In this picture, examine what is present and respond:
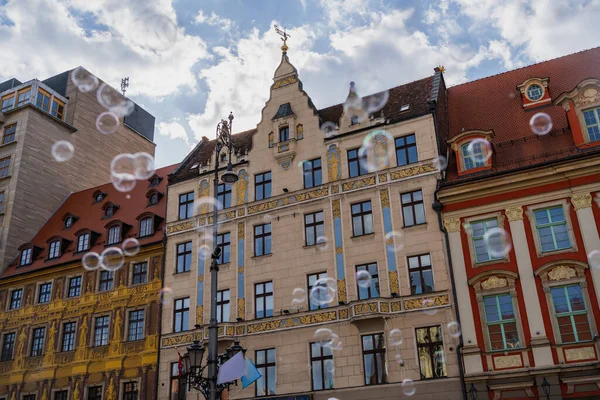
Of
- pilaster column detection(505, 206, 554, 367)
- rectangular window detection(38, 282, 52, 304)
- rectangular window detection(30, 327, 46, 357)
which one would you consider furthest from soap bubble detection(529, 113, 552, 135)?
rectangular window detection(30, 327, 46, 357)

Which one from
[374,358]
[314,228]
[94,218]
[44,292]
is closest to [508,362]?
[374,358]

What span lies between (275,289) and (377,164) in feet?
24.3

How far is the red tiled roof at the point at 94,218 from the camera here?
122ft

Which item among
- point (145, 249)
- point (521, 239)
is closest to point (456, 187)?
point (521, 239)

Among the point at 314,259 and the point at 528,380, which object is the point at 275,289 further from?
the point at 528,380

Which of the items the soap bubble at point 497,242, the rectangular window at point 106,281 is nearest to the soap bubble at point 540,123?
the soap bubble at point 497,242

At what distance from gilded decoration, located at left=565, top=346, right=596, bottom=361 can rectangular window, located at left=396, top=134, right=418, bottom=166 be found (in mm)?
10256

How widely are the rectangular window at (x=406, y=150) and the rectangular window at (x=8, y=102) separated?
105 ft

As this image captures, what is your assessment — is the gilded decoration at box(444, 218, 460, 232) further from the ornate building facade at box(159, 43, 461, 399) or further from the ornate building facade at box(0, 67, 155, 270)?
the ornate building facade at box(0, 67, 155, 270)

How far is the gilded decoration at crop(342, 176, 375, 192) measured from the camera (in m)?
29.0

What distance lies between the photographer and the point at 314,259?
28.9 m

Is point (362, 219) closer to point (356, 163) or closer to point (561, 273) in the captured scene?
point (356, 163)

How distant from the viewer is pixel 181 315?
103ft

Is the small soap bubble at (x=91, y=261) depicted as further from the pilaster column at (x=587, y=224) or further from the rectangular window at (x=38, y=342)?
the pilaster column at (x=587, y=224)
